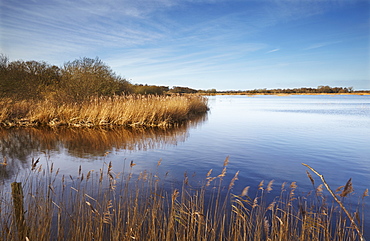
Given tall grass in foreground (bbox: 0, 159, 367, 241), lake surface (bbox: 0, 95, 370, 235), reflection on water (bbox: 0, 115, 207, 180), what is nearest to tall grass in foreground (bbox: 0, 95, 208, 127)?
reflection on water (bbox: 0, 115, 207, 180)

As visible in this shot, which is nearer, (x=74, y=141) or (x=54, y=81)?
(x=74, y=141)

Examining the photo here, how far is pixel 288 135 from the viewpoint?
12.6 m

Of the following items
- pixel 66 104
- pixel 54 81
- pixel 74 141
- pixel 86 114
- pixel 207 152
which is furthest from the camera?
pixel 54 81

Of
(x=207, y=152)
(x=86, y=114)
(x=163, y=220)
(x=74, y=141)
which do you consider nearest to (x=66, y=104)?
(x=86, y=114)

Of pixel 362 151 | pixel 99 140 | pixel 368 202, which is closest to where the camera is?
pixel 368 202

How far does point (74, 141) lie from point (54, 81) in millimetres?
11237

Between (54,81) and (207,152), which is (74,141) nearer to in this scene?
(207,152)

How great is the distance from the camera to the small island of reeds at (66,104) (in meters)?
15.3

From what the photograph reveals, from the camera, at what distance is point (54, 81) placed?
65.6 ft

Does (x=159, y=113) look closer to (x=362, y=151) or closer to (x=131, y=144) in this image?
(x=131, y=144)

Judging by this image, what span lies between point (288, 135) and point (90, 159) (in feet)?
30.2

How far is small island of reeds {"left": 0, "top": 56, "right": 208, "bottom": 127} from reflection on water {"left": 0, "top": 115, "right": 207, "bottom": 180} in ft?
4.13

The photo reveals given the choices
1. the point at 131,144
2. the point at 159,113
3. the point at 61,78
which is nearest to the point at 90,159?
the point at 131,144

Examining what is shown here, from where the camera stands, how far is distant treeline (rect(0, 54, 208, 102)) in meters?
16.5
